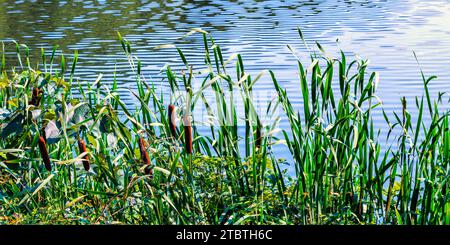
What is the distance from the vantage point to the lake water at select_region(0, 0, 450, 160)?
1195 centimetres

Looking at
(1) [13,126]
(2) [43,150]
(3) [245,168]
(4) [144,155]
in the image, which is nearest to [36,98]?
(1) [13,126]

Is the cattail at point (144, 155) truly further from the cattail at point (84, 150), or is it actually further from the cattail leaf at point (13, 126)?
the cattail leaf at point (13, 126)

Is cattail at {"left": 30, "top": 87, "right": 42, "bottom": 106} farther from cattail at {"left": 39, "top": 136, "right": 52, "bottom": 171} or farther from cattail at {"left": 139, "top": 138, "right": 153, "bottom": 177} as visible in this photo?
cattail at {"left": 139, "top": 138, "right": 153, "bottom": 177}

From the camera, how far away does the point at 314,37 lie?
16.1 metres

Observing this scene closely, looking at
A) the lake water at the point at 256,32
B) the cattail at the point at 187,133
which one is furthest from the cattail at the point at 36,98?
the lake water at the point at 256,32

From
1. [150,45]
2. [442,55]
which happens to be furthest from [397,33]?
[150,45]

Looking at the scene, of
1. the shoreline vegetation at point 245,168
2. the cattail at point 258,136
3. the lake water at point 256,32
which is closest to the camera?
the shoreline vegetation at point 245,168

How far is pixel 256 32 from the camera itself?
17.2 meters

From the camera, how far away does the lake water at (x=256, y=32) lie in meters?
12.0

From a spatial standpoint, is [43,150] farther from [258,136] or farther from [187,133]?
[258,136]

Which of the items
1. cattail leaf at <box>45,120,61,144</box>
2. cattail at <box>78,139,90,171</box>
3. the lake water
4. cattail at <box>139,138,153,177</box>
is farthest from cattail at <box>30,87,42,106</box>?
the lake water

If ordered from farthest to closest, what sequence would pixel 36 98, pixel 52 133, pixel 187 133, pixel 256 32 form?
pixel 256 32 → pixel 36 98 → pixel 52 133 → pixel 187 133

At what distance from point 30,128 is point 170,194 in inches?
29.3
